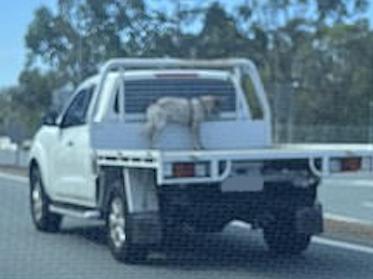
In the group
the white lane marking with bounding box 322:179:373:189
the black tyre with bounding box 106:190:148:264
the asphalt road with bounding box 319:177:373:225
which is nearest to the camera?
the black tyre with bounding box 106:190:148:264

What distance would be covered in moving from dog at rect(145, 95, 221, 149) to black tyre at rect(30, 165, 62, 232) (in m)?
2.59

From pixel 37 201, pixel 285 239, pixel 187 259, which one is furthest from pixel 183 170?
pixel 37 201

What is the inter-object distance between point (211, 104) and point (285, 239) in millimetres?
1640

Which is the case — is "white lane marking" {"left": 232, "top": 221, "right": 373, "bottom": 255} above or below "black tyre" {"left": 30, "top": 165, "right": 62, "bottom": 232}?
below

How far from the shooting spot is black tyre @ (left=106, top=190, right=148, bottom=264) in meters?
Answer: 11.5

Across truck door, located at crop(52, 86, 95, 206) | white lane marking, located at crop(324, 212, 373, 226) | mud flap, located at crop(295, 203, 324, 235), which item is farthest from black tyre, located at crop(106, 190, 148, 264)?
white lane marking, located at crop(324, 212, 373, 226)

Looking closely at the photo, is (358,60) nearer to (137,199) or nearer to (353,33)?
(353,33)

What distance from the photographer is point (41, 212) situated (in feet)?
48.6

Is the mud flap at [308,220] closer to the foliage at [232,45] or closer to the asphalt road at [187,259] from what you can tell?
the asphalt road at [187,259]

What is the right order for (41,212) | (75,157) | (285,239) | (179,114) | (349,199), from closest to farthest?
(285,239) → (179,114) → (75,157) → (41,212) → (349,199)

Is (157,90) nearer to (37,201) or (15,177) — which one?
(37,201)

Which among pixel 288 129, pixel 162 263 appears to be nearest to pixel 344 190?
pixel 288 129

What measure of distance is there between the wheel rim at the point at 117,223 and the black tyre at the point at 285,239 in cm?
154

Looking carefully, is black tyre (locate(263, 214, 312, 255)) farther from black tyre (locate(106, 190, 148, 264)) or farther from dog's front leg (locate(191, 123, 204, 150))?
black tyre (locate(106, 190, 148, 264))
